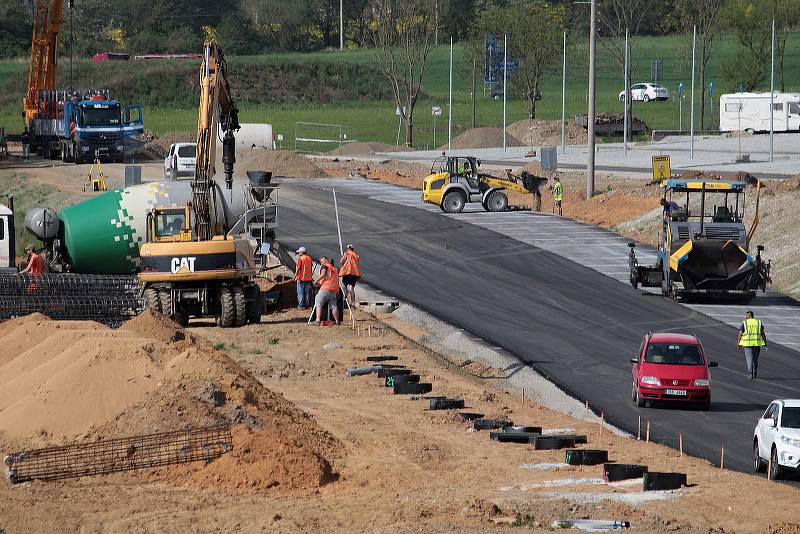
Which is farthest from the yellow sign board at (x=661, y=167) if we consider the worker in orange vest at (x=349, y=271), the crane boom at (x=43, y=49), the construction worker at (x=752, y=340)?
the crane boom at (x=43, y=49)

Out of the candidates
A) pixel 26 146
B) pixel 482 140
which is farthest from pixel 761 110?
pixel 26 146

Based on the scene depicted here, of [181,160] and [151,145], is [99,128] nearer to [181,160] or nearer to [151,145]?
[181,160]

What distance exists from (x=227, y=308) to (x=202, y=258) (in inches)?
52.4

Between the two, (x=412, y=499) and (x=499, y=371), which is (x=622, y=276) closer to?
(x=499, y=371)

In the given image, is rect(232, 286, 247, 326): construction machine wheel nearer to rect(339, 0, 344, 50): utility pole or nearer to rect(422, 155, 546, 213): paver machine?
rect(422, 155, 546, 213): paver machine

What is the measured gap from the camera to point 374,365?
88.3 feet

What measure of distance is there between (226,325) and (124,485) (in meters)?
13.9

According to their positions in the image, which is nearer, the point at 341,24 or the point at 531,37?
the point at 531,37

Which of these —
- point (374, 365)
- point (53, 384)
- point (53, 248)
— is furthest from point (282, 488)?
point (53, 248)

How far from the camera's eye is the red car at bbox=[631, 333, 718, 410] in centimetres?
2466

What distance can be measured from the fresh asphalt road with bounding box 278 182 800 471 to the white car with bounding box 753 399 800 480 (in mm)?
757

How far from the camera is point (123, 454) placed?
17672mm

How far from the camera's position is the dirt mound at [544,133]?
87.6m

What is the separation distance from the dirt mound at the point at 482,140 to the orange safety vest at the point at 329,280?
56077 millimetres
